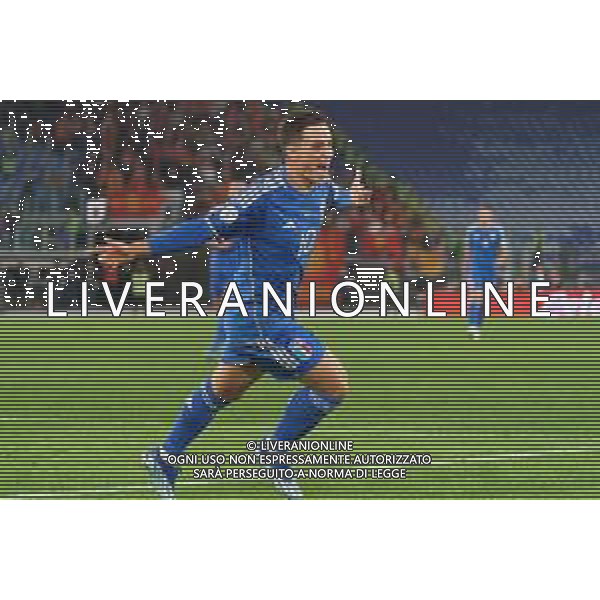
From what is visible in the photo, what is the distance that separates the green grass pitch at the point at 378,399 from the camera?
299 inches

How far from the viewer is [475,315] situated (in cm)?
761

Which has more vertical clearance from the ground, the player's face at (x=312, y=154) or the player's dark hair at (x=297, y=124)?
the player's dark hair at (x=297, y=124)

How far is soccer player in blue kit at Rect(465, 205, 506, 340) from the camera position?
761 cm

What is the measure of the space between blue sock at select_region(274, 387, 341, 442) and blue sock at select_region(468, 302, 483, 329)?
0.98 meters

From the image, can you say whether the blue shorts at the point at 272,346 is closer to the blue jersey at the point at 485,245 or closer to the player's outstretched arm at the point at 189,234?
the player's outstretched arm at the point at 189,234

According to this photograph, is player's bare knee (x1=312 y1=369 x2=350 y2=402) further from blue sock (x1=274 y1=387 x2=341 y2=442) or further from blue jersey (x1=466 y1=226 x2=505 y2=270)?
blue jersey (x1=466 y1=226 x2=505 y2=270)

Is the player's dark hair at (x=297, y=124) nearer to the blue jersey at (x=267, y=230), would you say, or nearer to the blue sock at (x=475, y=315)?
the blue jersey at (x=267, y=230)

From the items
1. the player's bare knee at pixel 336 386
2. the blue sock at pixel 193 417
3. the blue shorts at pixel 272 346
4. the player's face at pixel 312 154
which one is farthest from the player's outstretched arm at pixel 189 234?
the player's bare knee at pixel 336 386

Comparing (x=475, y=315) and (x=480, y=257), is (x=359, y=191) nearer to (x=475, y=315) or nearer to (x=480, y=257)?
(x=480, y=257)

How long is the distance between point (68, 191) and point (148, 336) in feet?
3.40

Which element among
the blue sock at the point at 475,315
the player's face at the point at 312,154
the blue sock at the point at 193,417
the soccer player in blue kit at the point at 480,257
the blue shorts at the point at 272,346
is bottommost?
the blue sock at the point at 193,417

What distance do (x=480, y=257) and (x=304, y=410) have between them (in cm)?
144

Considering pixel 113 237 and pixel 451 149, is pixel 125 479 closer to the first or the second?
pixel 113 237

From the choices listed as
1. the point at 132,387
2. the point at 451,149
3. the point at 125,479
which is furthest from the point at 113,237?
the point at 451,149
